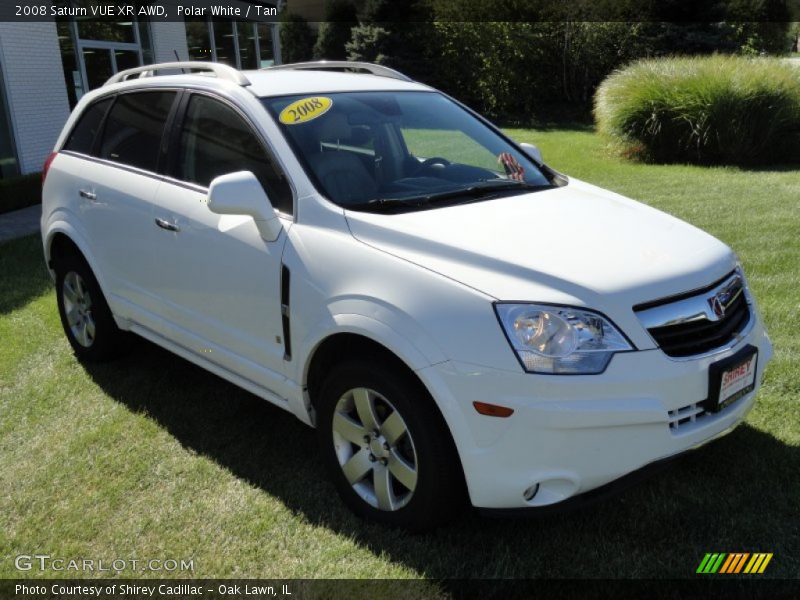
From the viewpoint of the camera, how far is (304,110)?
365cm

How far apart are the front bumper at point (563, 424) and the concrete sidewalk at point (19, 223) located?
8.17 meters

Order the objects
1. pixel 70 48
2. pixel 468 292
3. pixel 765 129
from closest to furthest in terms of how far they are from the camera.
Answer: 1. pixel 468 292
2. pixel 765 129
3. pixel 70 48

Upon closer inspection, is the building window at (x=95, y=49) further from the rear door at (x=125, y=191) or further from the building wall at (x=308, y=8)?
the building wall at (x=308, y=8)

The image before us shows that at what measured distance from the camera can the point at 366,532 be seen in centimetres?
315

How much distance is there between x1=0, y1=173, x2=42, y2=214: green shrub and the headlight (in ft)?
34.4

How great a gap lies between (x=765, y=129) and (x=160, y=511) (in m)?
11.6

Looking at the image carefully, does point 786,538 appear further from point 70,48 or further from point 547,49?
point 547,49

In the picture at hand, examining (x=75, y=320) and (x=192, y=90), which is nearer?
(x=192, y=90)

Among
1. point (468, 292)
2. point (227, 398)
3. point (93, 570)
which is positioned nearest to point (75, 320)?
point (227, 398)

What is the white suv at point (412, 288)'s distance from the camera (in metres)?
2.62

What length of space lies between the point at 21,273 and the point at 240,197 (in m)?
5.34

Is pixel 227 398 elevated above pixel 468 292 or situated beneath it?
situated beneath

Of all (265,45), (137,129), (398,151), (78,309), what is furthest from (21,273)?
(265,45)

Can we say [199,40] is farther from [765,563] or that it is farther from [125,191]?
[765,563]
